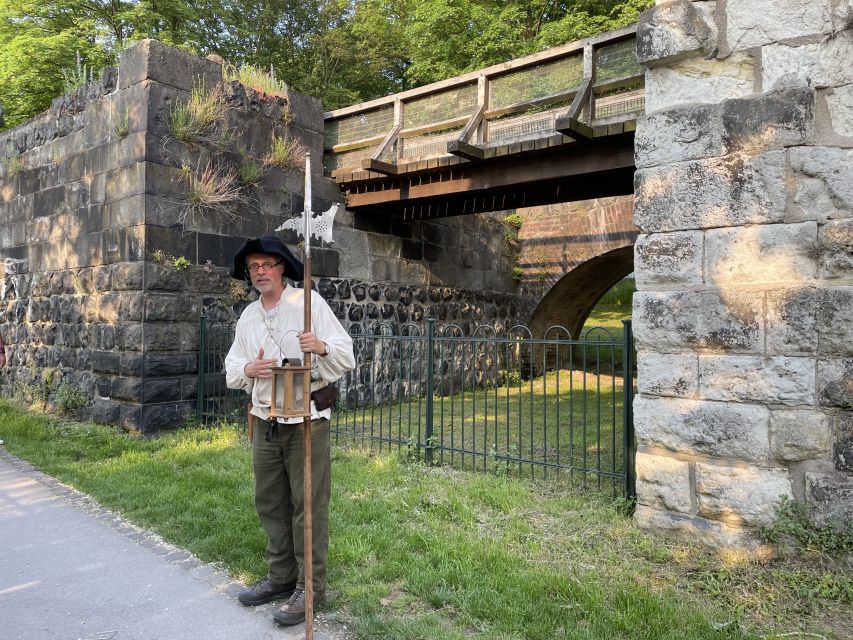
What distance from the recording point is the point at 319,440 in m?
3.15

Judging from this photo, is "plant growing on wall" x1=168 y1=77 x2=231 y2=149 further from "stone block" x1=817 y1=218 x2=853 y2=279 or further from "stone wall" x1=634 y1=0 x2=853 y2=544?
"stone block" x1=817 y1=218 x2=853 y2=279

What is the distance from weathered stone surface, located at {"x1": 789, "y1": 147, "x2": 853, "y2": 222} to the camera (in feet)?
11.1

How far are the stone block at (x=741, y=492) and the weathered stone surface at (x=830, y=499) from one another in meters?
0.11

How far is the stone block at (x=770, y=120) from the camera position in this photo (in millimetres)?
3471

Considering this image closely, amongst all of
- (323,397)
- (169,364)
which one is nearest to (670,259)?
(323,397)

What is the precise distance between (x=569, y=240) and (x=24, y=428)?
9.47 m

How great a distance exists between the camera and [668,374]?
3830 millimetres

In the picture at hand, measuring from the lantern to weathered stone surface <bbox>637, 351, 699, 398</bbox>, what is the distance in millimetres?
2121

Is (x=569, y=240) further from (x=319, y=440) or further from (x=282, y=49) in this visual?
(x=282, y=49)

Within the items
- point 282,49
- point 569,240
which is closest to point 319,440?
point 569,240

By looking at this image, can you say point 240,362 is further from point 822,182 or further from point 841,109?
point 841,109

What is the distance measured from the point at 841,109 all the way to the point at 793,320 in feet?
3.86

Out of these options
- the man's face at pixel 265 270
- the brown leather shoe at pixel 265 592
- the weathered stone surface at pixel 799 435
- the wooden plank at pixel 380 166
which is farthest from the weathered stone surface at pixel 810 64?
the wooden plank at pixel 380 166

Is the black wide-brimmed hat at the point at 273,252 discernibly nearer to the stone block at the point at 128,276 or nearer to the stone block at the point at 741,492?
the stone block at the point at 741,492
